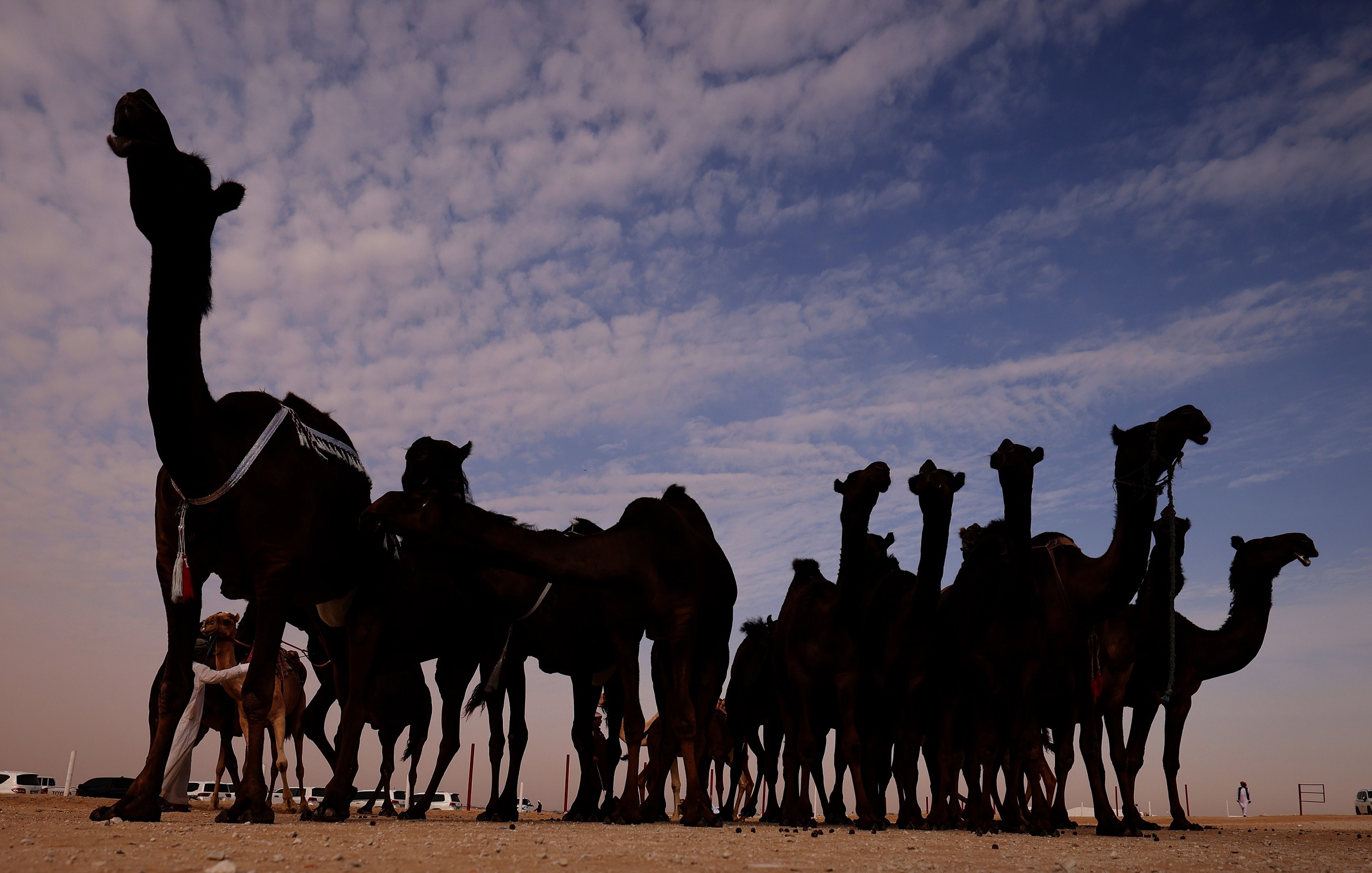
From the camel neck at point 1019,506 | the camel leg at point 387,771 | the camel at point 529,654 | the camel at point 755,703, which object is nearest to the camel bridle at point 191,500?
the camel at point 529,654

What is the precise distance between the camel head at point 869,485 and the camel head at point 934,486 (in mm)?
475

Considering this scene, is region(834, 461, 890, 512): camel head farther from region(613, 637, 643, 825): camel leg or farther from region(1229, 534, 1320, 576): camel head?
region(1229, 534, 1320, 576): camel head

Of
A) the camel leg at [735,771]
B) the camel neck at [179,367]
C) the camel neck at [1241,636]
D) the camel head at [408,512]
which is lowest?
the camel leg at [735,771]

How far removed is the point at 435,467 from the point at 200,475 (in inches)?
88.4

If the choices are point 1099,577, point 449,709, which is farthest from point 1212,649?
point 449,709

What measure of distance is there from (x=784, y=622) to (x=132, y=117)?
9751 millimetres

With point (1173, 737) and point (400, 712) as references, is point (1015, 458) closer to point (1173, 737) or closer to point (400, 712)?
point (1173, 737)

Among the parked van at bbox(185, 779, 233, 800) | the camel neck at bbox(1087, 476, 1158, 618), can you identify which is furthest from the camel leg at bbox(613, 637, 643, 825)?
the parked van at bbox(185, 779, 233, 800)

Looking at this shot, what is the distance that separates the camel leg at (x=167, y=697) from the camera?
7.51m

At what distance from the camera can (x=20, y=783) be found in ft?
92.3

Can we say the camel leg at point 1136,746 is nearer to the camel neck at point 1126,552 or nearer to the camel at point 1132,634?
the camel at point 1132,634

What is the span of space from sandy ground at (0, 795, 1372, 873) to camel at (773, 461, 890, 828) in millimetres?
1782

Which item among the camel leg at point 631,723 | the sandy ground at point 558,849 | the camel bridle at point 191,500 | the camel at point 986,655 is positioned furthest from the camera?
the camel at point 986,655

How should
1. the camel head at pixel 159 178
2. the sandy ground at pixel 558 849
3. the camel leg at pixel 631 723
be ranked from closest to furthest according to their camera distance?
the sandy ground at pixel 558 849 → the camel head at pixel 159 178 → the camel leg at pixel 631 723
